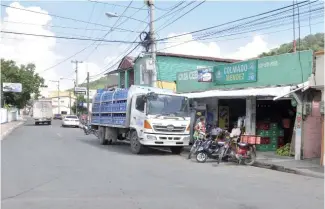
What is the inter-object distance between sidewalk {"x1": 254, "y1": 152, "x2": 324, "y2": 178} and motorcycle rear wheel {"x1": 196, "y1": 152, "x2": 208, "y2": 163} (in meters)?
1.79

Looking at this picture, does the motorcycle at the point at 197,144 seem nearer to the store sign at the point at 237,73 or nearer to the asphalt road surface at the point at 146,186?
the asphalt road surface at the point at 146,186

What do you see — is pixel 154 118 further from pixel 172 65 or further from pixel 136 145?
pixel 172 65

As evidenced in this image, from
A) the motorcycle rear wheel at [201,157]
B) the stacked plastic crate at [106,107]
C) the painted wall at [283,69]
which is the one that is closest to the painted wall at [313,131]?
the painted wall at [283,69]

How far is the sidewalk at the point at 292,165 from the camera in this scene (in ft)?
38.9

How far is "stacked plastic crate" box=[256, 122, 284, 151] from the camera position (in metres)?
17.8

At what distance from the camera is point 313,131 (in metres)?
14.7

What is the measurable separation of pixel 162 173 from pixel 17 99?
58.3 m

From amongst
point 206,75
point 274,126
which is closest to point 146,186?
point 274,126

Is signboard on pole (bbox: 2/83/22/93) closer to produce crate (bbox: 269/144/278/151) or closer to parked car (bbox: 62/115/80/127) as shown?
parked car (bbox: 62/115/80/127)

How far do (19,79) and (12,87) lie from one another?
18.7ft

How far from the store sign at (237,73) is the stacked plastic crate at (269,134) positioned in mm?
2201

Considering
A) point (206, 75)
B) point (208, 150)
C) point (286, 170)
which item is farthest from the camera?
point (206, 75)

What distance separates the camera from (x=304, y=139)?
48.0 feet

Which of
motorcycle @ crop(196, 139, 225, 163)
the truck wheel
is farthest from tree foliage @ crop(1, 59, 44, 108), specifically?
motorcycle @ crop(196, 139, 225, 163)
